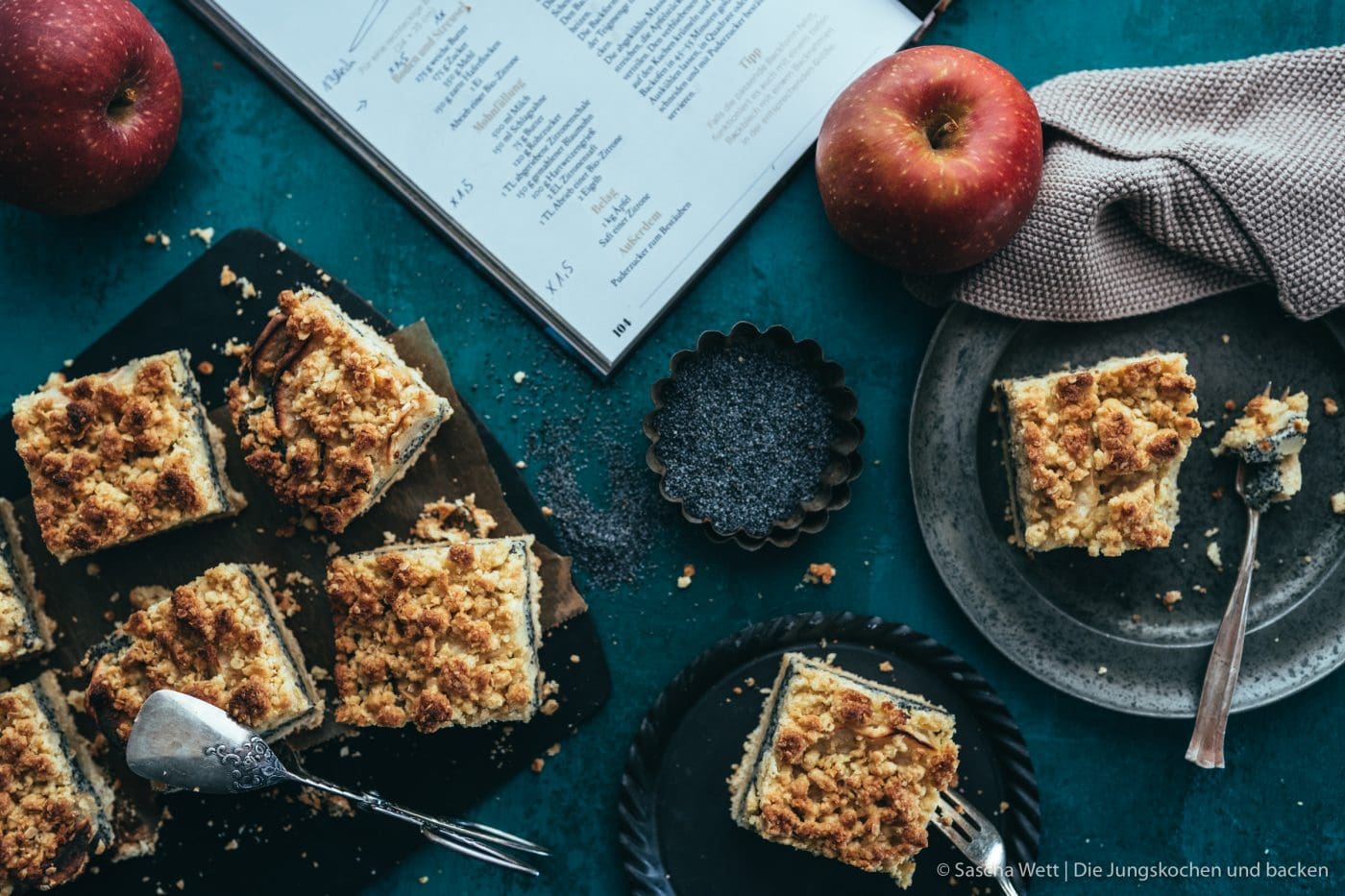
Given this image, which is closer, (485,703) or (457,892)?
(485,703)

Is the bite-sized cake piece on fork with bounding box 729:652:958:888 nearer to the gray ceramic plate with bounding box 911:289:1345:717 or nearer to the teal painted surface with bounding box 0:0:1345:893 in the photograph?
the teal painted surface with bounding box 0:0:1345:893

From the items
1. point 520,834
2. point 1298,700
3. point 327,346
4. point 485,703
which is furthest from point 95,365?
point 1298,700

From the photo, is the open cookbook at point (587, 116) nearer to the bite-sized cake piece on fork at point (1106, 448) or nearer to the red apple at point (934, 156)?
the red apple at point (934, 156)

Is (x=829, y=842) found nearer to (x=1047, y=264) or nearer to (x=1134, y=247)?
(x=1047, y=264)

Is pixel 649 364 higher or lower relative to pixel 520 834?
higher

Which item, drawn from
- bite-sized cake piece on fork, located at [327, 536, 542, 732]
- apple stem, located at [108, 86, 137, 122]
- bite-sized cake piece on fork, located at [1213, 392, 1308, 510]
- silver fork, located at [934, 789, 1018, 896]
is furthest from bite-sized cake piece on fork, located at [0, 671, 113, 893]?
bite-sized cake piece on fork, located at [1213, 392, 1308, 510]
